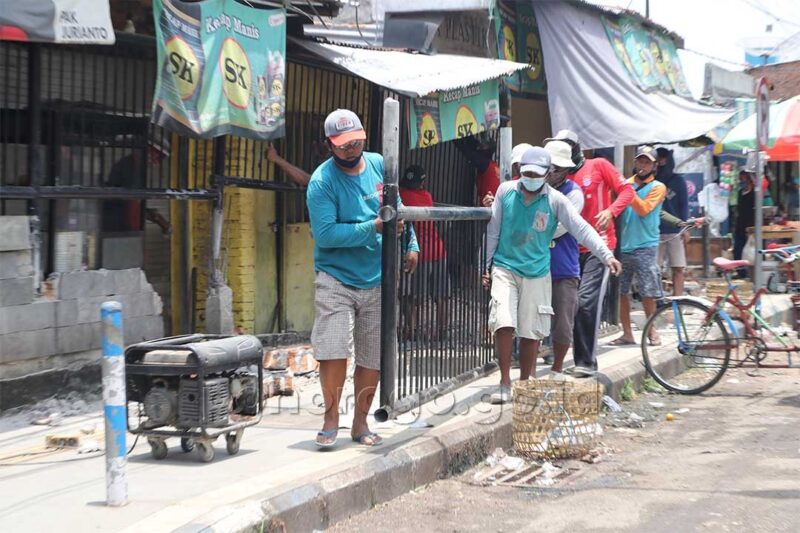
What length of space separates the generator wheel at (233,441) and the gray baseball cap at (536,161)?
2.80 m

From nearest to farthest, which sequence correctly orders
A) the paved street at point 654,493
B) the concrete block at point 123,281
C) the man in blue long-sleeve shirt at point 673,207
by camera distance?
the paved street at point 654,493 < the concrete block at point 123,281 < the man in blue long-sleeve shirt at point 673,207

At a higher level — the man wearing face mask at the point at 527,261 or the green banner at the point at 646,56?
the green banner at the point at 646,56

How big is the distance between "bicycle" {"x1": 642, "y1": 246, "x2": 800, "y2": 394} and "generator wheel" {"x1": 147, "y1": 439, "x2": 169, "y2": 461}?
493 cm

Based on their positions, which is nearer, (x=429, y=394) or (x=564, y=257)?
(x=429, y=394)

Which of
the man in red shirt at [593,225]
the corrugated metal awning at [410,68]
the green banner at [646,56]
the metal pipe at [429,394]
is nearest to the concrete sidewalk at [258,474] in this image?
the metal pipe at [429,394]

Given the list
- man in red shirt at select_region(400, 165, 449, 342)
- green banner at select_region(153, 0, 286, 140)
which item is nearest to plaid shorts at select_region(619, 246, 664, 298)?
man in red shirt at select_region(400, 165, 449, 342)

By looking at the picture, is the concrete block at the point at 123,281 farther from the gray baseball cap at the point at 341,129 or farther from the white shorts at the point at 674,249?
the white shorts at the point at 674,249

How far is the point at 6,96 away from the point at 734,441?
18.3ft

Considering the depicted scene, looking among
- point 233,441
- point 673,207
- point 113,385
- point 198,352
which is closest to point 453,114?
point 673,207

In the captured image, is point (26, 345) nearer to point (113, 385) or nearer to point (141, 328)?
point (141, 328)

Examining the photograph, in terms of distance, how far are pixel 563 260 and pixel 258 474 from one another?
11.6ft

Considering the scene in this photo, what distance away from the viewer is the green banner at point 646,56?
1462cm

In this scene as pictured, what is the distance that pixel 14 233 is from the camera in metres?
7.33

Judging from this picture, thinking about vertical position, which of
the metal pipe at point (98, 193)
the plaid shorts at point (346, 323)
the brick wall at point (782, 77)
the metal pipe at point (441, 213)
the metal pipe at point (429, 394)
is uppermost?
the brick wall at point (782, 77)
